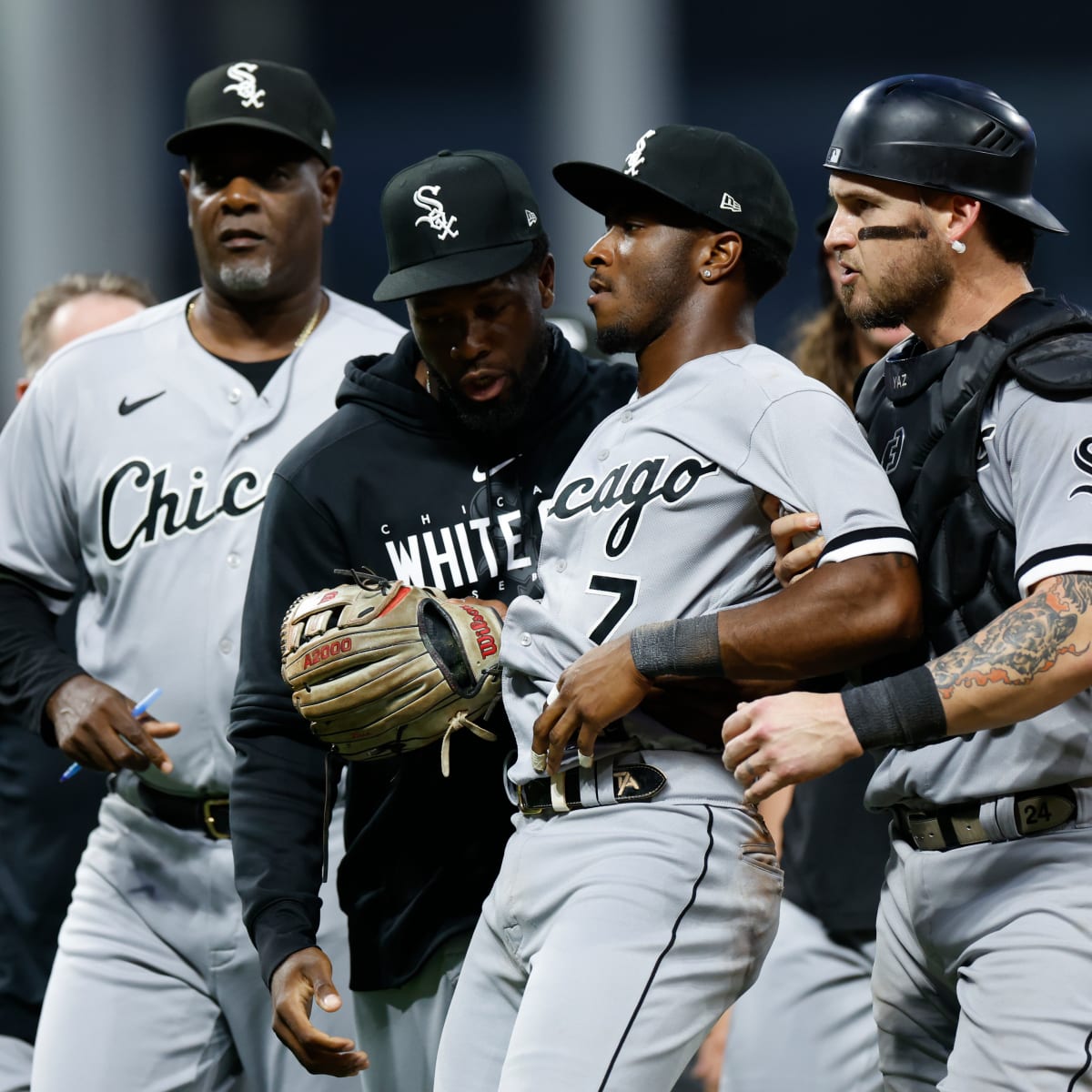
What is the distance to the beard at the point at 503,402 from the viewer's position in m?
3.08

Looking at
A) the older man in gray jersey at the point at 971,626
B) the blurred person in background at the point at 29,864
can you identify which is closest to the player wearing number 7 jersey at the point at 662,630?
the older man in gray jersey at the point at 971,626

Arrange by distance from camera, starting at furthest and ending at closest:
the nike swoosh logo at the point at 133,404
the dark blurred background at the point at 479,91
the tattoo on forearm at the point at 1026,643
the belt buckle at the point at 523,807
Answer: the dark blurred background at the point at 479,91
the nike swoosh logo at the point at 133,404
the belt buckle at the point at 523,807
the tattoo on forearm at the point at 1026,643

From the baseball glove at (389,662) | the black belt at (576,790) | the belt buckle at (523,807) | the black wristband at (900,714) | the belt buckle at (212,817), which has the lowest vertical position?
the belt buckle at (212,817)

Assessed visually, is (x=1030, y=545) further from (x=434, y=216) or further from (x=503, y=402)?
(x=434, y=216)

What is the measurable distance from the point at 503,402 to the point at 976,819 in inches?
42.7

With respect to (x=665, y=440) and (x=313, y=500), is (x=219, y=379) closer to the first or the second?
(x=313, y=500)

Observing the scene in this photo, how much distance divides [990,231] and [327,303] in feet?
5.60

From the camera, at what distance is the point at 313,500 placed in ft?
10.2

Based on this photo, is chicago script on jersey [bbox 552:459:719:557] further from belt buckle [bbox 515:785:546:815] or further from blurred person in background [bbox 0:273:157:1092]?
blurred person in background [bbox 0:273:157:1092]

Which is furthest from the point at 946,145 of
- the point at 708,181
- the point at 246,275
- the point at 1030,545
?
the point at 246,275

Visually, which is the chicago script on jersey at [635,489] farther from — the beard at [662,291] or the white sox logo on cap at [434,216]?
the white sox logo on cap at [434,216]

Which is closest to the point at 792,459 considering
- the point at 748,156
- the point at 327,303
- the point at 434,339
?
the point at 748,156

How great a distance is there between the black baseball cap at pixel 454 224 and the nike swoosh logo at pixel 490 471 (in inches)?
14.0

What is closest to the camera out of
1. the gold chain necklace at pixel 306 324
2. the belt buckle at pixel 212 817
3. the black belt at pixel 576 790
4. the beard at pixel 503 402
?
the black belt at pixel 576 790
